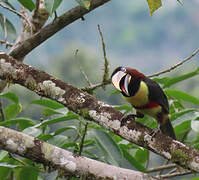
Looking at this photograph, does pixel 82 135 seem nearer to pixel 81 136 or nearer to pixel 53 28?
pixel 81 136

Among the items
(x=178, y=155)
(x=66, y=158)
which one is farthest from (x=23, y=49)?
(x=178, y=155)

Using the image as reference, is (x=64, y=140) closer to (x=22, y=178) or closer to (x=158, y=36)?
(x=22, y=178)

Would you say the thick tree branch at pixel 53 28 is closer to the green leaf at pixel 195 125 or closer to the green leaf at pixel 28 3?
the green leaf at pixel 28 3

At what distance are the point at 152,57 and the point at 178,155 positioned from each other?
196 ft

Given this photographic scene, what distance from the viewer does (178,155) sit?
195 centimetres

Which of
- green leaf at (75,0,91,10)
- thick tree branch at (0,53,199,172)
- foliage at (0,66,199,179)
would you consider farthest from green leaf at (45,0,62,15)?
foliage at (0,66,199,179)

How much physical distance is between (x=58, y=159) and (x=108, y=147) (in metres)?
0.48

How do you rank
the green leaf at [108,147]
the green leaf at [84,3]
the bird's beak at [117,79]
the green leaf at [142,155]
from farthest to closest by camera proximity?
the green leaf at [142,155]
the green leaf at [108,147]
the bird's beak at [117,79]
the green leaf at [84,3]

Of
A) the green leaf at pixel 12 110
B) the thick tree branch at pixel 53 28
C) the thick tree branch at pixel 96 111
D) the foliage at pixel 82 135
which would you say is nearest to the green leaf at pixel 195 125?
the foliage at pixel 82 135

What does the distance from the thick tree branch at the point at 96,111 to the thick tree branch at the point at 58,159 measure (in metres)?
A: 0.17

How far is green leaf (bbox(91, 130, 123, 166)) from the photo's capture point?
7.58 feet

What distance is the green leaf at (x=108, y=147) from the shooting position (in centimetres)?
231

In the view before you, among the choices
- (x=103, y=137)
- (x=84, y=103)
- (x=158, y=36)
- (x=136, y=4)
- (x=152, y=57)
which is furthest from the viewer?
(x=136, y=4)

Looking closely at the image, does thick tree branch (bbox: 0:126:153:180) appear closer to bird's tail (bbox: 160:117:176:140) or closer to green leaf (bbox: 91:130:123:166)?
green leaf (bbox: 91:130:123:166)
